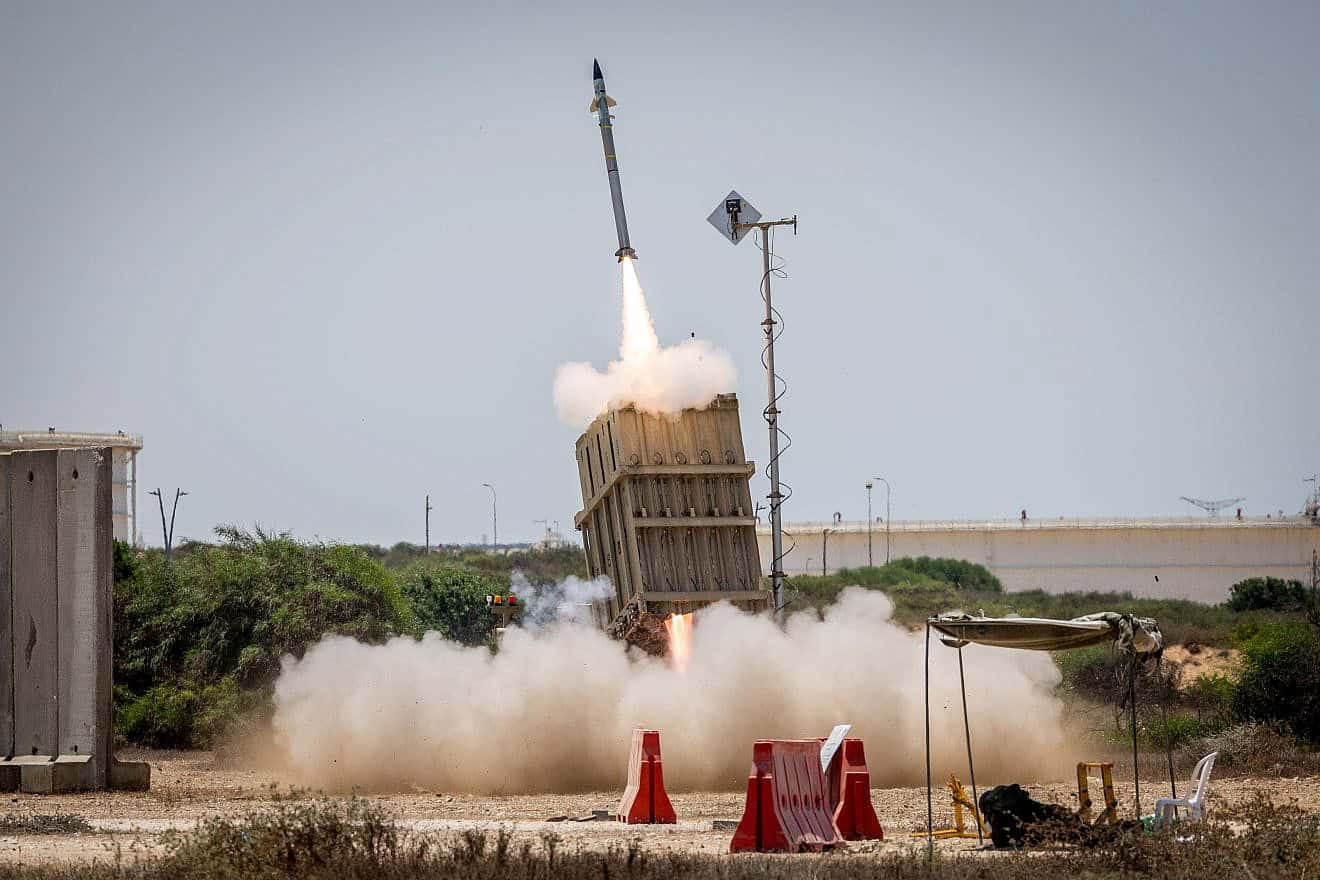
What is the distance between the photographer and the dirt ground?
17141mm

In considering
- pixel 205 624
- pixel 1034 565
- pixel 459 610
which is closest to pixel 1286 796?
pixel 205 624

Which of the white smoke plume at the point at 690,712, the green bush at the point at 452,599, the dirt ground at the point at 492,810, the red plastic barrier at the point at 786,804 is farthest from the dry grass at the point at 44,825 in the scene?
the green bush at the point at 452,599

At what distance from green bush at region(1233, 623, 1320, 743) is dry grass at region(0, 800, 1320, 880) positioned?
13.3 meters

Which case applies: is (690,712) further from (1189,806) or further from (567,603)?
(1189,806)

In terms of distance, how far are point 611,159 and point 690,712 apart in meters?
10.4

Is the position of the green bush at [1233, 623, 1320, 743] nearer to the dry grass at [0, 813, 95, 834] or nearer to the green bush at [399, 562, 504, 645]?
the dry grass at [0, 813, 95, 834]

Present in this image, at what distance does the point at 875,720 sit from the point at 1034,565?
6076cm

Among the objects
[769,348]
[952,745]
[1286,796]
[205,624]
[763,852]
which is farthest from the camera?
[205,624]

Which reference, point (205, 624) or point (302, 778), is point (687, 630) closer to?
point (302, 778)

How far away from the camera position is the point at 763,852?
54.5 feet

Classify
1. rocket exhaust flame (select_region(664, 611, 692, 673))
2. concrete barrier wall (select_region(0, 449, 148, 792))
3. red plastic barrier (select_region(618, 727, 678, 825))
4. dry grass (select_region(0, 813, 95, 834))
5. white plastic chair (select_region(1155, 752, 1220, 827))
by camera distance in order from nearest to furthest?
white plastic chair (select_region(1155, 752, 1220, 827)), dry grass (select_region(0, 813, 95, 834)), red plastic barrier (select_region(618, 727, 678, 825)), concrete barrier wall (select_region(0, 449, 148, 792)), rocket exhaust flame (select_region(664, 611, 692, 673))

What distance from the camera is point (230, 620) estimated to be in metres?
38.6

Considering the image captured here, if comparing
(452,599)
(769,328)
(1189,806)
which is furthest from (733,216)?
(452,599)

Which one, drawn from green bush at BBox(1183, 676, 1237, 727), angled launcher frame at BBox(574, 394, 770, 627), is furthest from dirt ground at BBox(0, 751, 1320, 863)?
green bush at BBox(1183, 676, 1237, 727)
